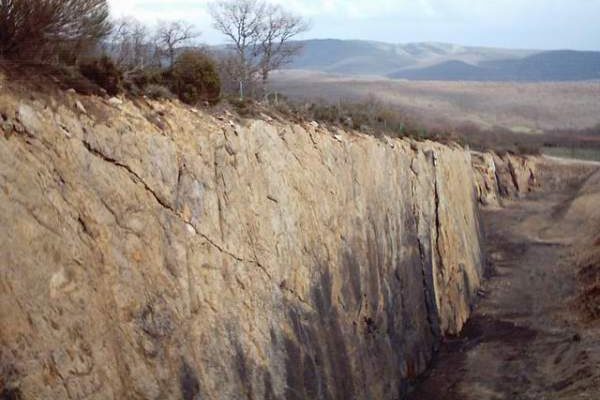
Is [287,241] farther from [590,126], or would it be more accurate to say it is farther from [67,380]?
[590,126]

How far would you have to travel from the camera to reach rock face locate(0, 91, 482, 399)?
802 cm

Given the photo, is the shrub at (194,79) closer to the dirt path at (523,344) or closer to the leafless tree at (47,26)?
the leafless tree at (47,26)

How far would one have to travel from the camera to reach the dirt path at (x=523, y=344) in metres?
16.7

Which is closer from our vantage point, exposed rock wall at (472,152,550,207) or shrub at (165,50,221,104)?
shrub at (165,50,221,104)

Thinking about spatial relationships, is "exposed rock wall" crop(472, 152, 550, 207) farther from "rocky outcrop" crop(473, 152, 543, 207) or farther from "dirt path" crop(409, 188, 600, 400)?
"dirt path" crop(409, 188, 600, 400)

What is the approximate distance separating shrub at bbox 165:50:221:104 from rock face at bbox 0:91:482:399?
0.69 metres

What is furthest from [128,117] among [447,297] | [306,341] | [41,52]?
[447,297]

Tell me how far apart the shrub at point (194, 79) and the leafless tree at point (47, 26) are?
5.30 ft

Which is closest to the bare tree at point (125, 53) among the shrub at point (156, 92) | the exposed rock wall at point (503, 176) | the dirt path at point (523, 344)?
the shrub at point (156, 92)

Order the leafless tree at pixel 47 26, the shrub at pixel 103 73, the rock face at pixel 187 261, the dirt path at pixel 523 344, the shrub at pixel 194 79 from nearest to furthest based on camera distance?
the rock face at pixel 187 261 → the leafless tree at pixel 47 26 → the shrub at pixel 103 73 → the shrub at pixel 194 79 → the dirt path at pixel 523 344

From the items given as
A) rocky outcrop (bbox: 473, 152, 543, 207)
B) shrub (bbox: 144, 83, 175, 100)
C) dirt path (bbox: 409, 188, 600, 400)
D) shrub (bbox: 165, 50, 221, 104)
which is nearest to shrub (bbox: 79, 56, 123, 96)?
shrub (bbox: 144, 83, 175, 100)

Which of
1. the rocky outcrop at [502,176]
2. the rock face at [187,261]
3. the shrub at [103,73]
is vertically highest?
the shrub at [103,73]

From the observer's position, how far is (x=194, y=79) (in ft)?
41.0

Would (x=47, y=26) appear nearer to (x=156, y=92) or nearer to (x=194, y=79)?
(x=156, y=92)
